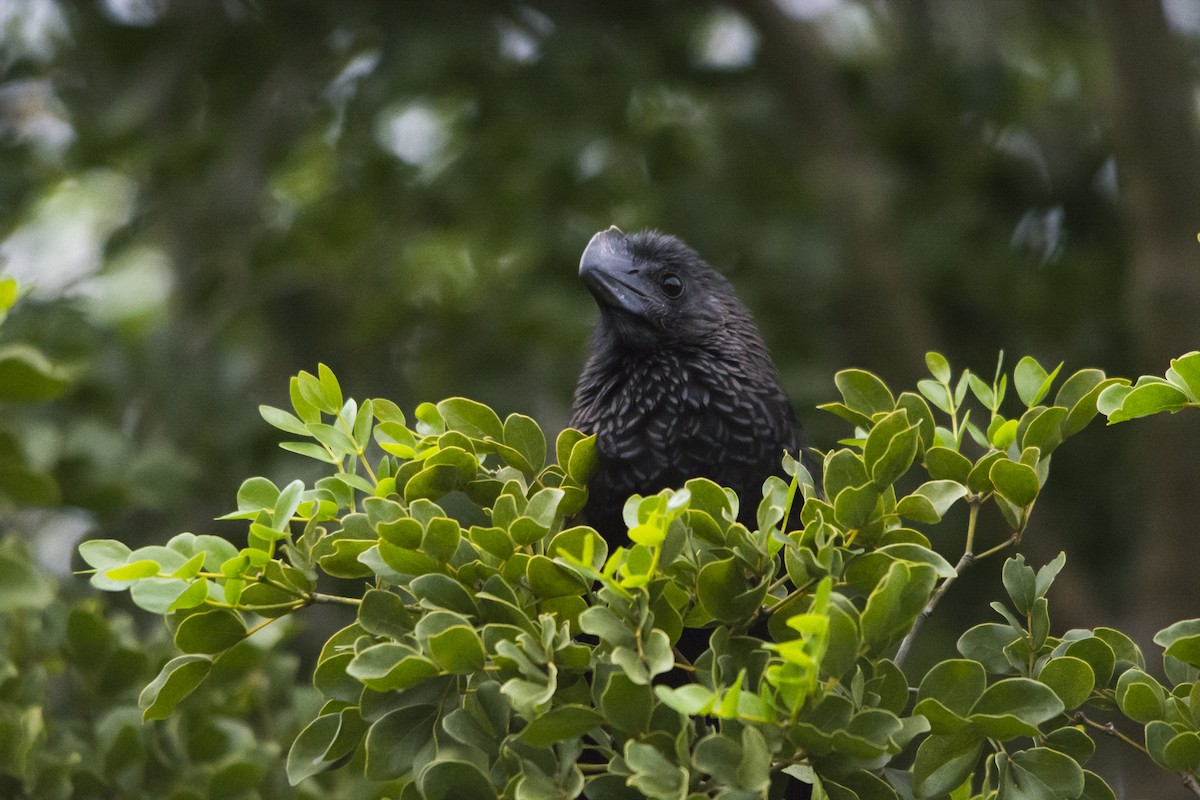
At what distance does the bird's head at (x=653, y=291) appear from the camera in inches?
111

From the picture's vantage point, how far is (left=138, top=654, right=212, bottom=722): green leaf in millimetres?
1723

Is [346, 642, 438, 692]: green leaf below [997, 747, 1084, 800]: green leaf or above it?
above

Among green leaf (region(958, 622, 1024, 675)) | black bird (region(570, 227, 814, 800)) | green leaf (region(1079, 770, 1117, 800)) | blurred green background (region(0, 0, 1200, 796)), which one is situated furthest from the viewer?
blurred green background (region(0, 0, 1200, 796))

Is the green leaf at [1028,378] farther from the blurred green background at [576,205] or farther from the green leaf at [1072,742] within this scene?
the blurred green background at [576,205]

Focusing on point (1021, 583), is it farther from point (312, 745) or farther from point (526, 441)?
point (312, 745)

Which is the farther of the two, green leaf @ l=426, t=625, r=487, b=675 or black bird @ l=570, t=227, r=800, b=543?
black bird @ l=570, t=227, r=800, b=543

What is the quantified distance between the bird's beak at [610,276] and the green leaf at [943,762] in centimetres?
140

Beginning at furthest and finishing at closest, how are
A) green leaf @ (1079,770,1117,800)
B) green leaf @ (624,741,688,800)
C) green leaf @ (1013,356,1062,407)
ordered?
green leaf @ (1013,356,1062,407), green leaf @ (1079,770,1117,800), green leaf @ (624,741,688,800)

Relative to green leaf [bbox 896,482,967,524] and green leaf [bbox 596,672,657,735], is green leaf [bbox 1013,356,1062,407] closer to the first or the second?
green leaf [bbox 896,482,967,524]

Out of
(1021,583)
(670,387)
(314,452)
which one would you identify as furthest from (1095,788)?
(670,387)

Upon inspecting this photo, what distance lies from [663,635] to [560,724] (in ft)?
0.54

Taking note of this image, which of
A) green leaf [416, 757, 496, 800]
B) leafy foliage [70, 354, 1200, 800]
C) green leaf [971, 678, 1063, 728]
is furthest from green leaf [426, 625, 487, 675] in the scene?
green leaf [971, 678, 1063, 728]

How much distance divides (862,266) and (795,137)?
2.71ft

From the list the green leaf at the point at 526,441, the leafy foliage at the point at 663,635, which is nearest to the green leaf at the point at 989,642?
the leafy foliage at the point at 663,635
